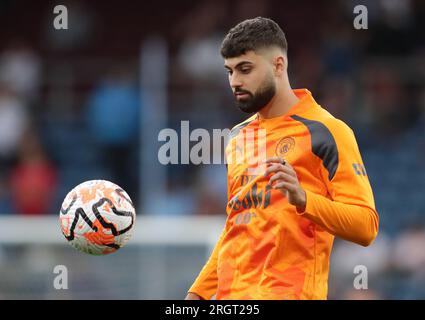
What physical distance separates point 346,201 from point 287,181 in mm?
371

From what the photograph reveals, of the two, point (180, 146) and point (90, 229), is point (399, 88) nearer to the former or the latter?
point (180, 146)

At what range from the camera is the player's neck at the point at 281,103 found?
5219 millimetres

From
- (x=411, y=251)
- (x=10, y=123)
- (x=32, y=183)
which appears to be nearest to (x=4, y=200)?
(x=32, y=183)

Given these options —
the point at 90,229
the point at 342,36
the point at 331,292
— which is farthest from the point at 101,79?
the point at 90,229

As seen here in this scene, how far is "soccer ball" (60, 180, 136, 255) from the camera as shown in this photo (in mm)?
5316

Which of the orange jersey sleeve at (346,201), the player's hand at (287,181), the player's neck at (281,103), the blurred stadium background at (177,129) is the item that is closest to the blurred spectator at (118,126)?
the blurred stadium background at (177,129)

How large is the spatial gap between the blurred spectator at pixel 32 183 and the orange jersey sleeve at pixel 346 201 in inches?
289

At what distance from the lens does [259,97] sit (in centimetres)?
511

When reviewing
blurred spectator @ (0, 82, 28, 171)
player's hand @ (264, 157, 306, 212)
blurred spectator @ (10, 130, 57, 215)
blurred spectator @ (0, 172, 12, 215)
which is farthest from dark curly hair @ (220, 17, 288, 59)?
blurred spectator @ (0, 82, 28, 171)

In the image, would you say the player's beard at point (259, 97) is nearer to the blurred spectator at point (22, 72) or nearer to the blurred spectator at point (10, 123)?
the blurred spectator at point (10, 123)

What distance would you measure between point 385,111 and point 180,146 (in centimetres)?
316

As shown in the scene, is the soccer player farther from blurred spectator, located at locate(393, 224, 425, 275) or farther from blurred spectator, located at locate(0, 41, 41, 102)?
blurred spectator, located at locate(0, 41, 41, 102)

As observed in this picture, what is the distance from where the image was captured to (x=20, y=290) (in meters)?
10.7

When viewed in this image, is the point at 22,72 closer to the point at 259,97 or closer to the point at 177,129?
the point at 177,129
